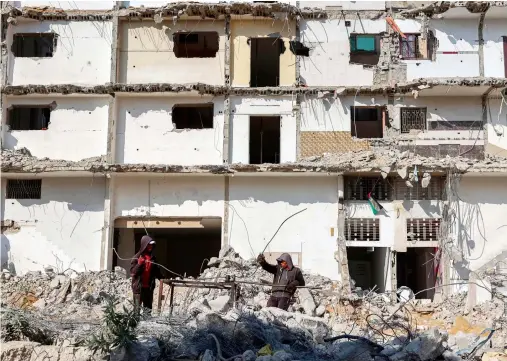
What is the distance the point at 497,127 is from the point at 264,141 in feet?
26.6

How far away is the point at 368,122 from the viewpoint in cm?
A: 2256

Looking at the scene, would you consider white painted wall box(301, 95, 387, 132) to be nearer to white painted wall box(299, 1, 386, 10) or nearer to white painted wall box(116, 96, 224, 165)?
white painted wall box(116, 96, 224, 165)

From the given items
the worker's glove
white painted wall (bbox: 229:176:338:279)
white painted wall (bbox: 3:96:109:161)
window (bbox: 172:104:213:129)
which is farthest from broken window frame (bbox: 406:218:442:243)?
white painted wall (bbox: 3:96:109:161)

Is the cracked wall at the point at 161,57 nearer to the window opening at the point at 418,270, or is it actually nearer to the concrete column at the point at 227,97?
the concrete column at the point at 227,97

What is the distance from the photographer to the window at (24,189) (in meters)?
22.4

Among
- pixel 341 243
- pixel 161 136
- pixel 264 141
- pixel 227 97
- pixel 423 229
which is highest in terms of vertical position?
pixel 227 97

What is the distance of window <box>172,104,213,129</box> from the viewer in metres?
23.1

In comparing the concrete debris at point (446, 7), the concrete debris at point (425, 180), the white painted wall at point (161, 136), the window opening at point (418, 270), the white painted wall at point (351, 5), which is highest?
the white painted wall at point (351, 5)

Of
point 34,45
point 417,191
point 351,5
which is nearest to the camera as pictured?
point 417,191

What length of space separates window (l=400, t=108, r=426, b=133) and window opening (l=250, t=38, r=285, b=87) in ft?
14.6

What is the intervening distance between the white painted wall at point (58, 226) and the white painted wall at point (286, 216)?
4.58 meters

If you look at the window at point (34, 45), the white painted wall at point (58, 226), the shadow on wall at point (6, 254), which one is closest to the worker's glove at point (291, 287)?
the white painted wall at point (58, 226)

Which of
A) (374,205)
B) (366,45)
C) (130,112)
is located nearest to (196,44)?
(130,112)

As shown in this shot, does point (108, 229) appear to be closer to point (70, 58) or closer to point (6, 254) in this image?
point (6, 254)
